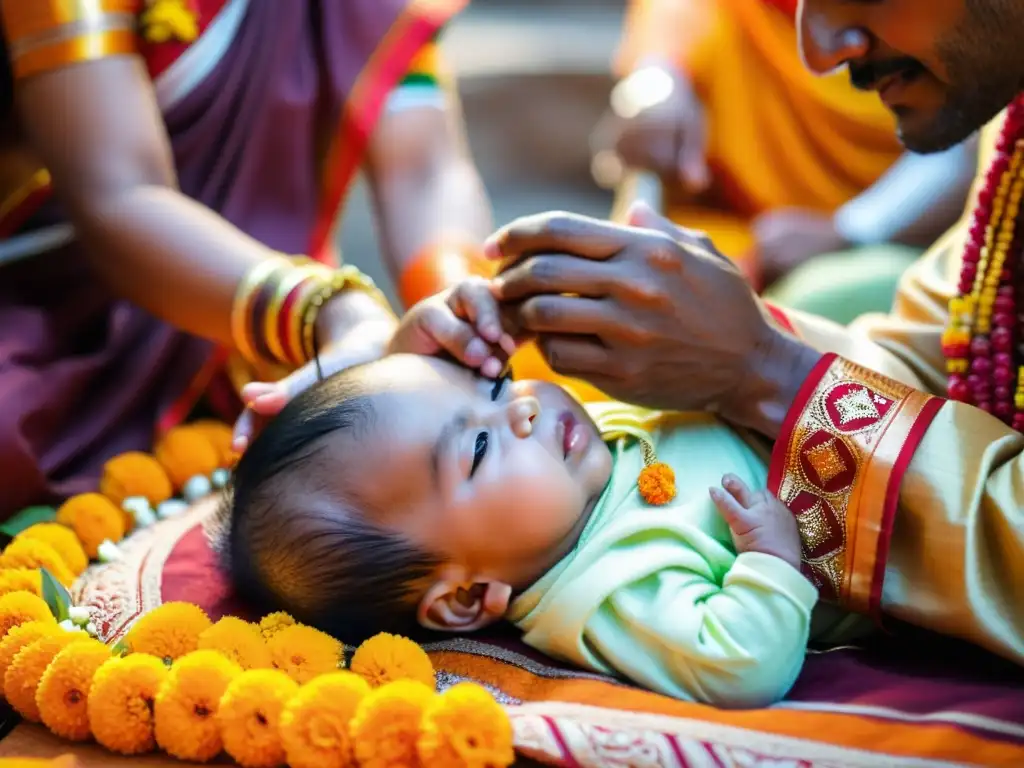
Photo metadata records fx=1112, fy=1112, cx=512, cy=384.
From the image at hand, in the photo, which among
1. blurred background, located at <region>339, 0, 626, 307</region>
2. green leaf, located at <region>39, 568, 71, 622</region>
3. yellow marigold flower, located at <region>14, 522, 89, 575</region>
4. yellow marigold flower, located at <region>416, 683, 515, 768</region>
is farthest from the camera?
blurred background, located at <region>339, 0, 626, 307</region>

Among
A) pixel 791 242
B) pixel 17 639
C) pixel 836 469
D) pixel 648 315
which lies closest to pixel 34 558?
pixel 17 639

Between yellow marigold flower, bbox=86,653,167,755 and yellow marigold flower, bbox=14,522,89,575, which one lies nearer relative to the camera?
yellow marigold flower, bbox=86,653,167,755

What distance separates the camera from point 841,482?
0.98 meters

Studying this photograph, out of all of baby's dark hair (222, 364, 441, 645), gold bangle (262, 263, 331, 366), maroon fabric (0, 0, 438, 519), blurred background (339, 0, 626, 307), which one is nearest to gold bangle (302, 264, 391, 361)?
gold bangle (262, 263, 331, 366)

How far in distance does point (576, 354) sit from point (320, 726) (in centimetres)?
41

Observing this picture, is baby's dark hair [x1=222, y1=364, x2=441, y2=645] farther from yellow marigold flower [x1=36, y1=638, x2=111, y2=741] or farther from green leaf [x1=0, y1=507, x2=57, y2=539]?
green leaf [x1=0, y1=507, x2=57, y2=539]

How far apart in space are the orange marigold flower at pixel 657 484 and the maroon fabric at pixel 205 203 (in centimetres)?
58

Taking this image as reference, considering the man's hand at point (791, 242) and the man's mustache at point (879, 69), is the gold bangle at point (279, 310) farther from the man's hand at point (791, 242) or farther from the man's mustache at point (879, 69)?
the man's hand at point (791, 242)

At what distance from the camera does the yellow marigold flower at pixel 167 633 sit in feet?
3.22

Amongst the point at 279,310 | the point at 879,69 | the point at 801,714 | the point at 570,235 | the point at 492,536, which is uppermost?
the point at 879,69

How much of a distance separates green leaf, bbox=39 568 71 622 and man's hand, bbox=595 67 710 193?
1443mm

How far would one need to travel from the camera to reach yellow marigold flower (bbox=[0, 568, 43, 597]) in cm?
107

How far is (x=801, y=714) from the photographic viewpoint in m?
0.88

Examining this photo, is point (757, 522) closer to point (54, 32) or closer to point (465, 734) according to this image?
point (465, 734)
